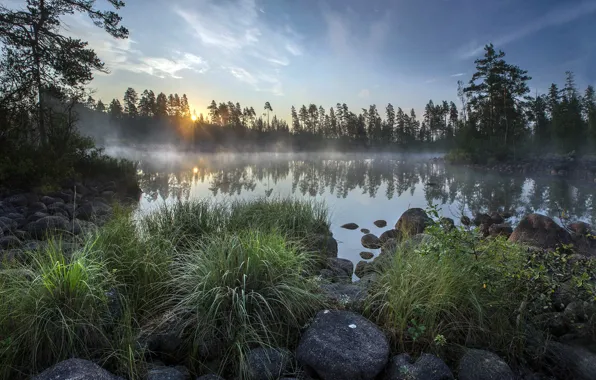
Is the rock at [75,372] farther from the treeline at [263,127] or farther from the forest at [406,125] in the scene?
the treeline at [263,127]

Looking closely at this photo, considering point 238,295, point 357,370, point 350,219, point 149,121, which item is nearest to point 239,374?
point 238,295

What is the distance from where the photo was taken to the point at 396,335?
3.08 metres

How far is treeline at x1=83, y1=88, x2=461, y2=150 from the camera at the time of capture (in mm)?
71500

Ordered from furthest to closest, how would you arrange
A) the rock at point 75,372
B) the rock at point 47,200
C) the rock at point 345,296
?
the rock at point 47,200, the rock at point 345,296, the rock at point 75,372

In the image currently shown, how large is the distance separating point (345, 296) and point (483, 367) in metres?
1.49

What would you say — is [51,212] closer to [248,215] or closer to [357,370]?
[248,215]

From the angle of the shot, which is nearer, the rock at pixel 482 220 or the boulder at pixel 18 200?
the boulder at pixel 18 200

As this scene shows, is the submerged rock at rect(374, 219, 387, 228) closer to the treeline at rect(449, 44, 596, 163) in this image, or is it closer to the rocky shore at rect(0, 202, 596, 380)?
the rocky shore at rect(0, 202, 596, 380)

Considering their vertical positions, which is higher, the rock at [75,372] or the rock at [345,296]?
the rock at [75,372]

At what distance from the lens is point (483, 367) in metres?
2.65

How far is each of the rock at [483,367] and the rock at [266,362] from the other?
57.1 inches

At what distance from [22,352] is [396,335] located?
3100 mm

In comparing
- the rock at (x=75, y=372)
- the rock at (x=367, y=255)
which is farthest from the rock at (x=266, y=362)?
the rock at (x=367, y=255)

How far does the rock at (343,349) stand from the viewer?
2.63 meters
